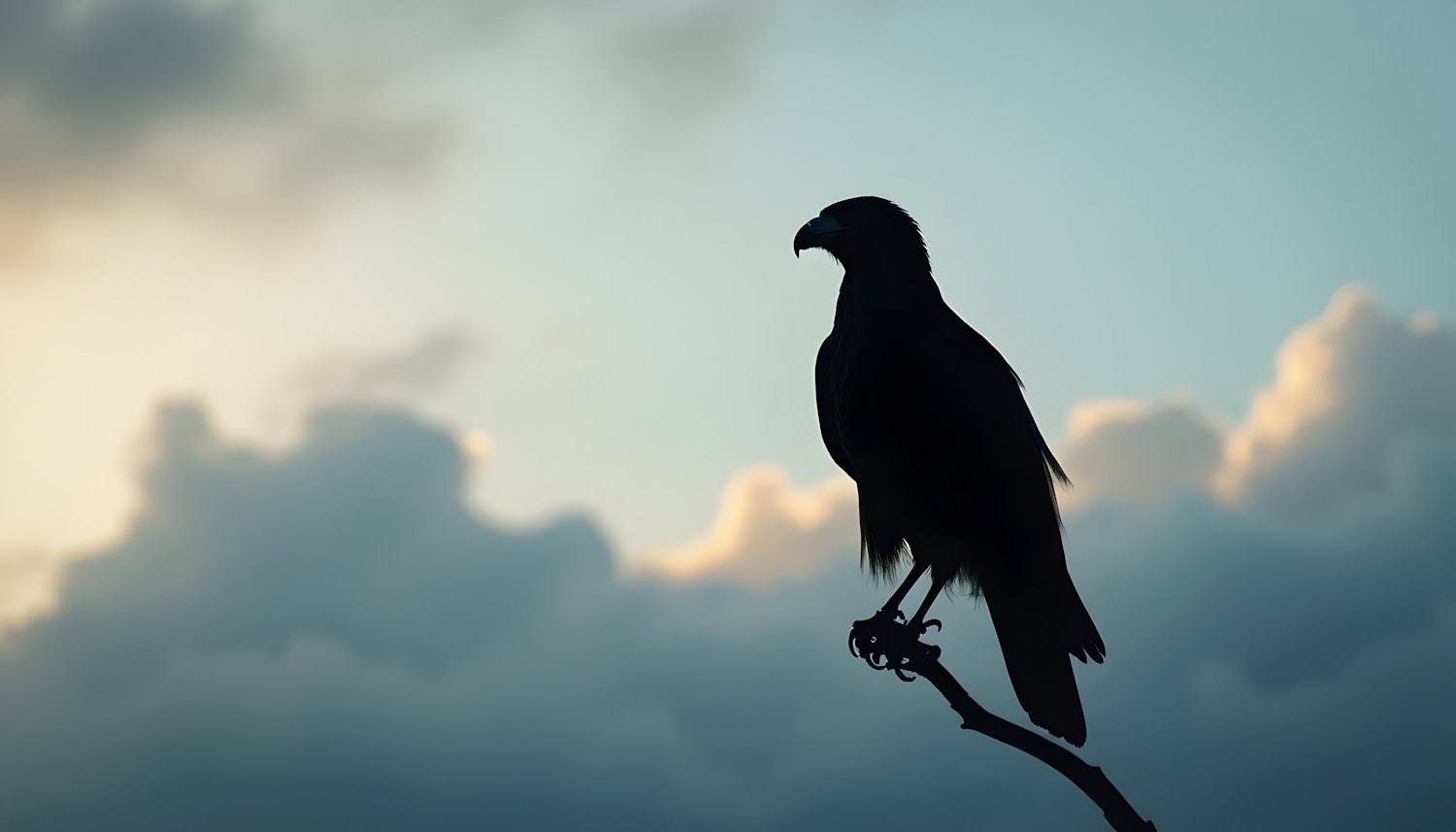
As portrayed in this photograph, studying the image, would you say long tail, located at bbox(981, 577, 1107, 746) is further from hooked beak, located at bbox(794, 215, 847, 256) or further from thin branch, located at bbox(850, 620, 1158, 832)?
hooked beak, located at bbox(794, 215, 847, 256)

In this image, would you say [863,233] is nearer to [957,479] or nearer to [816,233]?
[816,233]

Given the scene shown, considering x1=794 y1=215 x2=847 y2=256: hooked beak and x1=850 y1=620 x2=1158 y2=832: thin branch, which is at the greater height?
x1=794 y1=215 x2=847 y2=256: hooked beak

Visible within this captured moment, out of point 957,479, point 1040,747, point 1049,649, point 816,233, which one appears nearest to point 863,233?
point 816,233

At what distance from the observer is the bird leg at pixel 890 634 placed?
6301mm

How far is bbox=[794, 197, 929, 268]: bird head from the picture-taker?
23.4 ft

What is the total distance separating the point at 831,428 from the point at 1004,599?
1.39 metres

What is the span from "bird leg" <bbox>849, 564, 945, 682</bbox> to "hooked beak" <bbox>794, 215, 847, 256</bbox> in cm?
207

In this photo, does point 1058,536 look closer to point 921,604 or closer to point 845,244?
point 921,604

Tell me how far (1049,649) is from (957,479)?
1.02 meters

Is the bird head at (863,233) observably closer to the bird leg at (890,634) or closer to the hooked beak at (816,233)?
the hooked beak at (816,233)

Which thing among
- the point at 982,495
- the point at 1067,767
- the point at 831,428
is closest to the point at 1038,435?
the point at 982,495

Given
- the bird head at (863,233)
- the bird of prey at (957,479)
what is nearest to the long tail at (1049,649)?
the bird of prey at (957,479)

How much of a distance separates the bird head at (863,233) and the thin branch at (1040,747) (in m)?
2.61

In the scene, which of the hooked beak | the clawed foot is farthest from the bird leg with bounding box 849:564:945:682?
the hooked beak
